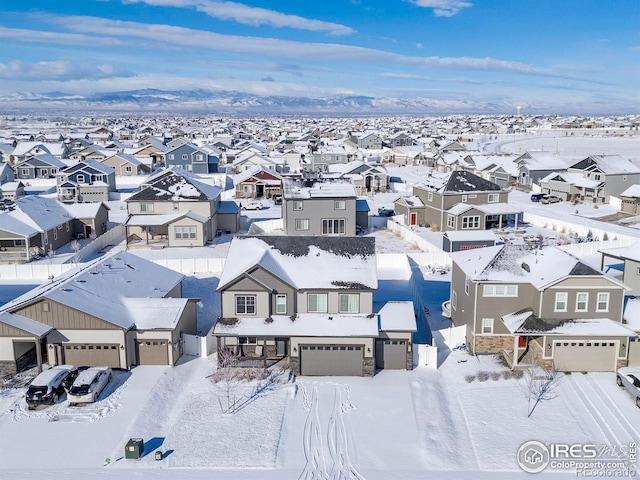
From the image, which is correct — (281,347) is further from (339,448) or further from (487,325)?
(487,325)

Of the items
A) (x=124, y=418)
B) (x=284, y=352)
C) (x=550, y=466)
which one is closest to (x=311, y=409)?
(x=284, y=352)

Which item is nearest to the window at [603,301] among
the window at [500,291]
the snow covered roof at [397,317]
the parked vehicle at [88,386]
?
the window at [500,291]

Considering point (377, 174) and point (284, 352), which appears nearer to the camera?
point (284, 352)

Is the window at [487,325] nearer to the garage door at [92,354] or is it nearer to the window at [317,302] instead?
the window at [317,302]

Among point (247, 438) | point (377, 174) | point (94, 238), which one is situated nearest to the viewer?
point (247, 438)

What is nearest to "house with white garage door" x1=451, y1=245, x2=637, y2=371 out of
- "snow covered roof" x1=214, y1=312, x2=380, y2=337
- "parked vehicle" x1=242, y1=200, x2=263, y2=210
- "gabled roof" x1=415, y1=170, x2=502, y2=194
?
"snow covered roof" x1=214, y1=312, x2=380, y2=337

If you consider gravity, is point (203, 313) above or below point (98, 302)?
below

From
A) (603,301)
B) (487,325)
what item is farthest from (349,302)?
(603,301)

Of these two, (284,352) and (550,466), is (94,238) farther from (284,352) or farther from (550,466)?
(550,466)
